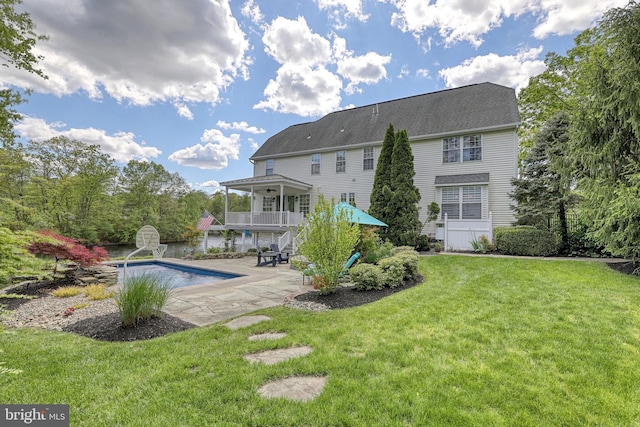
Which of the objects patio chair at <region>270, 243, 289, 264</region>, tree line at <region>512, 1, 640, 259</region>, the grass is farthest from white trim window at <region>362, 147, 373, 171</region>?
the grass

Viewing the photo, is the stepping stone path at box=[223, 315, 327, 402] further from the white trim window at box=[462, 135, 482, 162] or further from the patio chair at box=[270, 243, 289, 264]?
the white trim window at box=[462, 135, 482, 162]

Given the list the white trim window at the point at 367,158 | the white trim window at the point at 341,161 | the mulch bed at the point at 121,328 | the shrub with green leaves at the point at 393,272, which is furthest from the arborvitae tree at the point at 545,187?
the mulch bed at the point at 121,328

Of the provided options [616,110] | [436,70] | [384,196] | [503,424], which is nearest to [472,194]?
[384,196]

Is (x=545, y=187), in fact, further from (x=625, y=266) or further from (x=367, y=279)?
(x=367, y=279)

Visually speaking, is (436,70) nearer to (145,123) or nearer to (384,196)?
(384,196)

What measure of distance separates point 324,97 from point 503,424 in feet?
69.9

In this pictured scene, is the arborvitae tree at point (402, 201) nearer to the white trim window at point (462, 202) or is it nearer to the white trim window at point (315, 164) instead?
the white trim window at point (462, 202)

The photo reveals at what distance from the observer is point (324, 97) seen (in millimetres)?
20750

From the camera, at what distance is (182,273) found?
11.7m

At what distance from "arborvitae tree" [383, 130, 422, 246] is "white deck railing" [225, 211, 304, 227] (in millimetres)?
4914

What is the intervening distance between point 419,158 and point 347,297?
11606 mm

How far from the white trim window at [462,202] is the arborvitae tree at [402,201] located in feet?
7.03

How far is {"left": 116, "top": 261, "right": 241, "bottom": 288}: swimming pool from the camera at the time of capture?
32.4ft

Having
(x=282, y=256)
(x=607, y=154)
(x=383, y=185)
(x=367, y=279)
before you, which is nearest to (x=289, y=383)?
(x=367, y=279)
